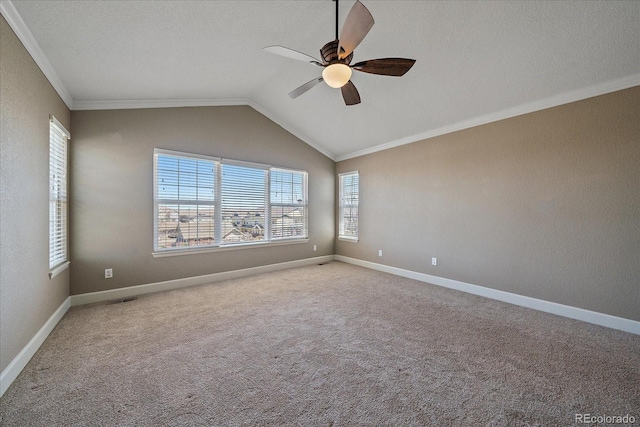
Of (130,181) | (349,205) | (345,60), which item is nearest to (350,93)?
(345,60)

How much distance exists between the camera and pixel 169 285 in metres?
3.91

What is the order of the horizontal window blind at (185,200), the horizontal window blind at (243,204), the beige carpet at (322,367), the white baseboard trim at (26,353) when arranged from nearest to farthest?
1. the beige carpet at (322,367)
2. the white baseboard trim at (26,353)
3. the horizontal window blind at (185,200)
4. the horizontal window blind at (243,204)

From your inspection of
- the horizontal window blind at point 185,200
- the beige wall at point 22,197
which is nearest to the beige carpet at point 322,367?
the beige wall at point 22,197

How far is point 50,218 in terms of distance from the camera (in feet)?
8.93

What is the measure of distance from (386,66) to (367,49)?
1011 mm

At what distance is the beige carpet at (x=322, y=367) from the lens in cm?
157

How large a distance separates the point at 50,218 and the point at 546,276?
19.0 ft

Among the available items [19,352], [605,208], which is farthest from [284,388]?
[605,208]

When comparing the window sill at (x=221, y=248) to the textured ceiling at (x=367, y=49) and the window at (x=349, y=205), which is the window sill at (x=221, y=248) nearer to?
the window at (x=349, y=205)

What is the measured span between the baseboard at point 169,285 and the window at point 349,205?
133 cm

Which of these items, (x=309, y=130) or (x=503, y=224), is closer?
(x=503, y=224)

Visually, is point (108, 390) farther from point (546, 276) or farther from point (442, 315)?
point (546, 276)

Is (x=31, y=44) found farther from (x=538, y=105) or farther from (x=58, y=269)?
(x=538, y=105)

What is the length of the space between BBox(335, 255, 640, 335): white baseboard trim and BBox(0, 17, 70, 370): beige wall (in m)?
4.79
